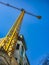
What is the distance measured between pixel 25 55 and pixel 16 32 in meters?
10.2

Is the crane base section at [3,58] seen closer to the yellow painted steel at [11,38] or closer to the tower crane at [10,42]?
the tower crane at [10,42]

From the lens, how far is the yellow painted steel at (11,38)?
129ft

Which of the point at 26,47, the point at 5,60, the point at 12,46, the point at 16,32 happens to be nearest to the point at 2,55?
the point at 5,60

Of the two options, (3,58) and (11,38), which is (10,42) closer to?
(11,38)

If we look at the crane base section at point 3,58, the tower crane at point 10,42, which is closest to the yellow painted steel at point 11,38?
the tower crane at point 10,42

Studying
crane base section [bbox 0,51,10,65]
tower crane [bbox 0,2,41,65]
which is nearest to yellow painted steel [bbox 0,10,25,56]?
tower crane [bbox 0,2,41,65]

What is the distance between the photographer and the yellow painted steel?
3929 cm

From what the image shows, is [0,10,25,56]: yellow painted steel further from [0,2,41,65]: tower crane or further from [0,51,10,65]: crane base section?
[0,51,10,65]: crane base section

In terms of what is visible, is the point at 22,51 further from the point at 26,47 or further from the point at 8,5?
the point at 8,5

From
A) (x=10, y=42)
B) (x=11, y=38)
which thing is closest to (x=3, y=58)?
(x=10, y=42)

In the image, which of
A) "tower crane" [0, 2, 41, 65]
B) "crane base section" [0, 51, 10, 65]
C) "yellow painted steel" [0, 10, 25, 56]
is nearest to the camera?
"crane base section" [0, 51, 10, 65]

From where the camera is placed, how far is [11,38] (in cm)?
4334

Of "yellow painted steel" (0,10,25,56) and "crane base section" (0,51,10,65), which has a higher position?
"yellow painted steel" (0,10,25,56)

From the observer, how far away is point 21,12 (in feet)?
183
